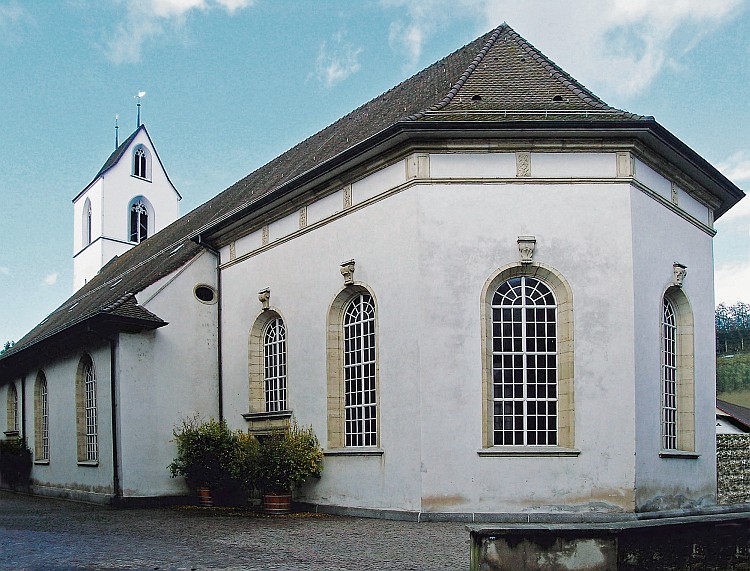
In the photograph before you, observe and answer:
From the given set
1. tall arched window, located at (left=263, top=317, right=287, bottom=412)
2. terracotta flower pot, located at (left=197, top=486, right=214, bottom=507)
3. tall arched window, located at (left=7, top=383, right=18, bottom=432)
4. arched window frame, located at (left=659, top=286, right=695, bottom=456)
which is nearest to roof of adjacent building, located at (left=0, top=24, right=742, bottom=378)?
tall arched window, located at (left=263, top=317, right=287, bottom=412)

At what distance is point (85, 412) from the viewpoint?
23.8 metres

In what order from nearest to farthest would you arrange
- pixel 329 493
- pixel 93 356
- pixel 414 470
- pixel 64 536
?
pixel 64 536 < pixel 414 470 < pixel 329 493 < pixel 93 356

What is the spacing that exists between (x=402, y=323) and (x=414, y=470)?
2.79m

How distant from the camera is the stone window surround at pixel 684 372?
17.5 metres

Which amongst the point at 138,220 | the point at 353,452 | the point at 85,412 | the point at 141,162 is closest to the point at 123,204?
the point at 138,220

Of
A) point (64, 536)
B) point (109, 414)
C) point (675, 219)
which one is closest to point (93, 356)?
point (109, 414)

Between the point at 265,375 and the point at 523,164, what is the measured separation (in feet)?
28.5

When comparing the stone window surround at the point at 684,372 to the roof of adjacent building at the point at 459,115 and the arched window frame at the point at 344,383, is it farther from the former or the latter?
the arched window frame at the point at 344,383

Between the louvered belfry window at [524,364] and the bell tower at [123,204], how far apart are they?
2919 centimetres

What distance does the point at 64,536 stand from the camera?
13703 mm

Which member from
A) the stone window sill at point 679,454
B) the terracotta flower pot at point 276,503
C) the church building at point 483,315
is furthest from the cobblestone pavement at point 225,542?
the stone window sill at point 679,454

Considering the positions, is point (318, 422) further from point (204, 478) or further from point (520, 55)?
point (520, 55)

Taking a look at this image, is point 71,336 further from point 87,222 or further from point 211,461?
point 87,222

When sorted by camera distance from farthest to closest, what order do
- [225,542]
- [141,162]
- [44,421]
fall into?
[141,162]
[44,421]
[225,542]
